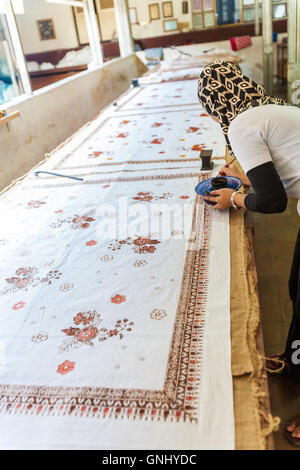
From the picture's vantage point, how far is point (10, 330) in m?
1.33

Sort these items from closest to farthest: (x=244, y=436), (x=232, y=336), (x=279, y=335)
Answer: (x=244, y=436) → (x=232, y=336) → (x=279, y=335)

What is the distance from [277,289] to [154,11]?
7324 mm

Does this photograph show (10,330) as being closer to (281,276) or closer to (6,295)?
(6,295)

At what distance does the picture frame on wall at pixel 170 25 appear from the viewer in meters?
7.85

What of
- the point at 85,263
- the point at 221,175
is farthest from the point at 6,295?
the point at 221,175

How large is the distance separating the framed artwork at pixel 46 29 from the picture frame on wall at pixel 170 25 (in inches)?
97.3

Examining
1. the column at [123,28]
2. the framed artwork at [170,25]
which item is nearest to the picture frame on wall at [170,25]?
the framed artwork at [170,25]

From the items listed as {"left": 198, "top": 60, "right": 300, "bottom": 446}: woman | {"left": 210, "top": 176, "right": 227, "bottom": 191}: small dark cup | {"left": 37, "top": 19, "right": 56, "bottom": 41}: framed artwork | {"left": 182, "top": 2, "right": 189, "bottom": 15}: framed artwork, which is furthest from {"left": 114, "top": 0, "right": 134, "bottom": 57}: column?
{"left": 198, "top": 60, "right": 300, "bottom": 446}: woman

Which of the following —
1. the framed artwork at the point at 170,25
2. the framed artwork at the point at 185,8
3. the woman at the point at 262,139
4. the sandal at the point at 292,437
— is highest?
the framed artwork at the point at 185,8

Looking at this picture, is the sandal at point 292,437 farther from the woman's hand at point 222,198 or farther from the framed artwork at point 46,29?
the framed artwork at point 46,29

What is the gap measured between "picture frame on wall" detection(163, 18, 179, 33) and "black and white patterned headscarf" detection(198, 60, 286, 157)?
7.16 metres

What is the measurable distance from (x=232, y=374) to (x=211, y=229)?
0.81 meters

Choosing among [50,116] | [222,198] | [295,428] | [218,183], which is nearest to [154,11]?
[50,116]

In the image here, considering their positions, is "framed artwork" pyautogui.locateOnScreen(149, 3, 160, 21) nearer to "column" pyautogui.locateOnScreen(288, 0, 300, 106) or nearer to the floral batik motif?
"column" pyautogui.locateOnScreen(288, 0, 300, 106)
